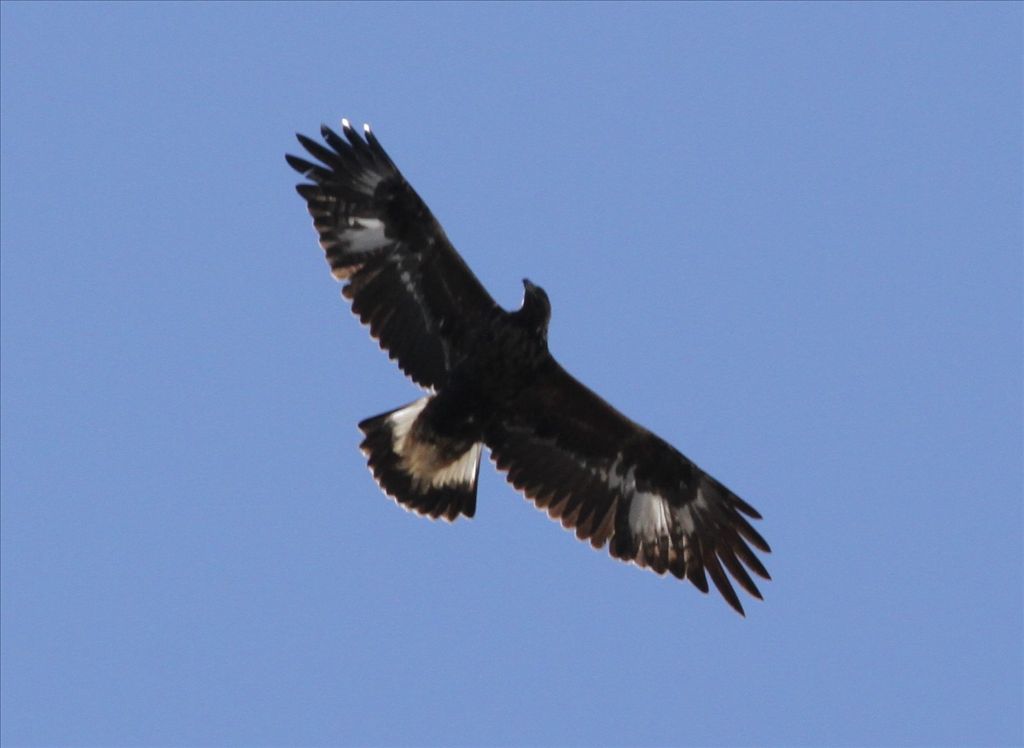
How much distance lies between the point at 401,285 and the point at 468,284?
1.73 ft

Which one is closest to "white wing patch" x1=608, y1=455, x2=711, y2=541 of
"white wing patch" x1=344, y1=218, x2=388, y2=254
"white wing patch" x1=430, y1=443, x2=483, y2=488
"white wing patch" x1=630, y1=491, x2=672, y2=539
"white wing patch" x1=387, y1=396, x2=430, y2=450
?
"white wing patch" x1=630, y1=491, x2=672, y2=539

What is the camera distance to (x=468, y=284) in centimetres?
1307

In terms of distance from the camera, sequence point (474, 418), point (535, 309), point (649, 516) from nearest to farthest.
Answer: point (535, 309), point (474, 418), point (649, 516)

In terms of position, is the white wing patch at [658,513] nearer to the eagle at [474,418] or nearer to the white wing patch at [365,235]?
the eagle at [474,418]

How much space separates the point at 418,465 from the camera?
43.7ft

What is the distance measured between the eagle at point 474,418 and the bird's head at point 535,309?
0.36 ft

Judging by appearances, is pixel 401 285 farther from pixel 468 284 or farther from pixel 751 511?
pixel 751 511

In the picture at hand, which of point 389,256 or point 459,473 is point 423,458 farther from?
point 389,256

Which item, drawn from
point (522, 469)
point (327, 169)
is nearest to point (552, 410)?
point (522, 469)

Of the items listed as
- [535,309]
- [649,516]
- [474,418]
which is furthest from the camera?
[649,516]

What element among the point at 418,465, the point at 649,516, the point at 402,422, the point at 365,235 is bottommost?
the point at 418,465

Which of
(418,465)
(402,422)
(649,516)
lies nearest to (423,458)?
(418,465)

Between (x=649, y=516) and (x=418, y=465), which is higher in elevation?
(x=649, y=516)

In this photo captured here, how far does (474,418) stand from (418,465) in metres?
0.54
